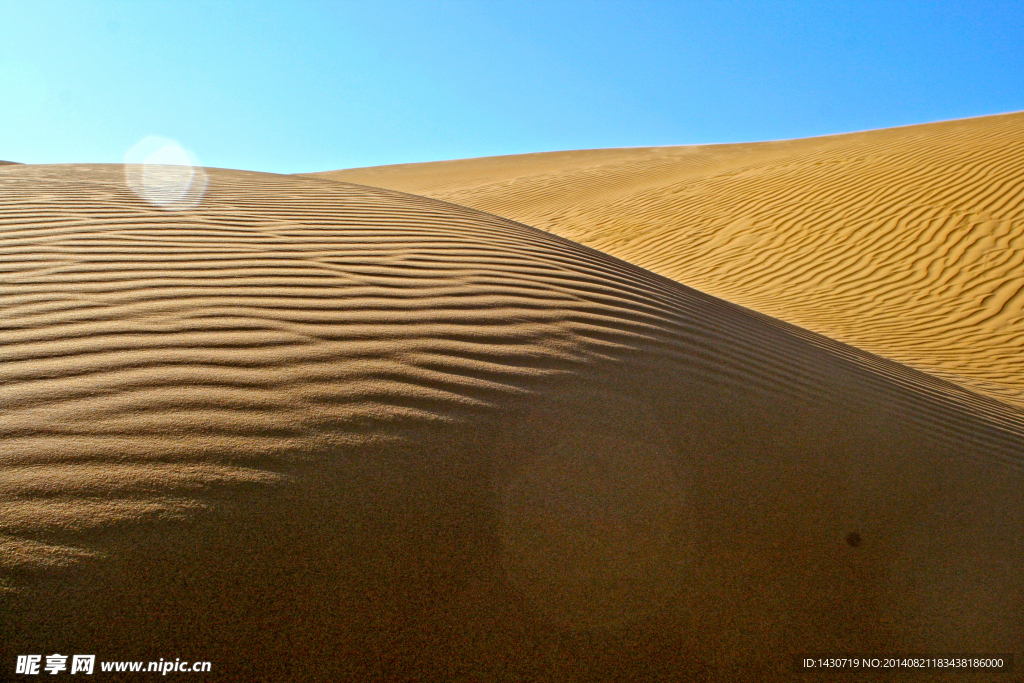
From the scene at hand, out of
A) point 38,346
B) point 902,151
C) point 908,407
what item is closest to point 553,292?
point 908,407

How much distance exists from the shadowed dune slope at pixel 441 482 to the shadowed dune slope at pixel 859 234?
3.00m

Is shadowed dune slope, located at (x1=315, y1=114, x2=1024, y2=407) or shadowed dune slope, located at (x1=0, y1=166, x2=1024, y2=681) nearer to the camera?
shadowed dune slope, located at (x1=0, y1=166, x2=1024, y2=681)

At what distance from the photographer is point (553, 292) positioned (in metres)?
3.34

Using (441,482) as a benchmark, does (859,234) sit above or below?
above

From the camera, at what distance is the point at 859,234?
9.44 m

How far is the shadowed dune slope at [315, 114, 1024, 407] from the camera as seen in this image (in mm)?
6715

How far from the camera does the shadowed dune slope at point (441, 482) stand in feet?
5.18

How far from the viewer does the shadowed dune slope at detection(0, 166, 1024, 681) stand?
1.58m

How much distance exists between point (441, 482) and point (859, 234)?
30.7 ft

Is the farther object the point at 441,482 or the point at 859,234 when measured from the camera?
the point at 859,234

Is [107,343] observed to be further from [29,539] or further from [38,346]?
[29,539]

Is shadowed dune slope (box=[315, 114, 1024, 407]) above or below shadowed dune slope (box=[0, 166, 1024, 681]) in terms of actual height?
above

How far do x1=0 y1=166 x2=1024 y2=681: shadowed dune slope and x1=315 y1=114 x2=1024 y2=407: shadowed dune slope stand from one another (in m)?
3.00

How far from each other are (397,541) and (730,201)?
11.7m
